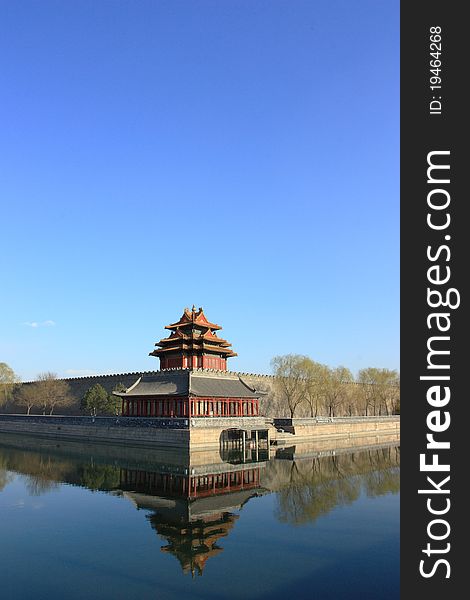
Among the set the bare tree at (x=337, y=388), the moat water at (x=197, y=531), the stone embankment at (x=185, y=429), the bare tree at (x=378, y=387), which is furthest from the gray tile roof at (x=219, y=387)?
the bare tree at (x=378, y=387)

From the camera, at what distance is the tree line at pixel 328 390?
68438 mm

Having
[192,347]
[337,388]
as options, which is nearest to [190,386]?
[192,347]

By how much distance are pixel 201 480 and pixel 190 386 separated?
1675cm

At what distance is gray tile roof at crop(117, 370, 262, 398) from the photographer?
48344 mm

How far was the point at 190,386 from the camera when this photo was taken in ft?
156

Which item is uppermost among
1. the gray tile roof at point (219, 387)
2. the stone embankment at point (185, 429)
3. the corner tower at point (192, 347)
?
the corner tower at point (192, 347)

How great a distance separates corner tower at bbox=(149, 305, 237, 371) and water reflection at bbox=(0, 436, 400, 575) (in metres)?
14.7

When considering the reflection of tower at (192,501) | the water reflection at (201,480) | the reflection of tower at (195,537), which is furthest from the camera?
the water reflection at (201,480)

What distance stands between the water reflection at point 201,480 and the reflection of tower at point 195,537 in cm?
3

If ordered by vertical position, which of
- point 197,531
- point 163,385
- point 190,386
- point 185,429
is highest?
point 190,386

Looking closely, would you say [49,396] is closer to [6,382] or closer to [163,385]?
[6,382]

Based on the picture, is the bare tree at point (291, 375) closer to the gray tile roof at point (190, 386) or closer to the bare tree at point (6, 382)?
the gray tile roof at point (190, 386)

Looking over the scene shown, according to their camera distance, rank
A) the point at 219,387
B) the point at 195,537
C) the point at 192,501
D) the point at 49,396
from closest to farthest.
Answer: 1. the point at 195,537
2. the point at 192,501
3. the point at 219,387
4. the point at 49,396

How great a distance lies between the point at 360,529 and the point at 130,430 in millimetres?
32178
